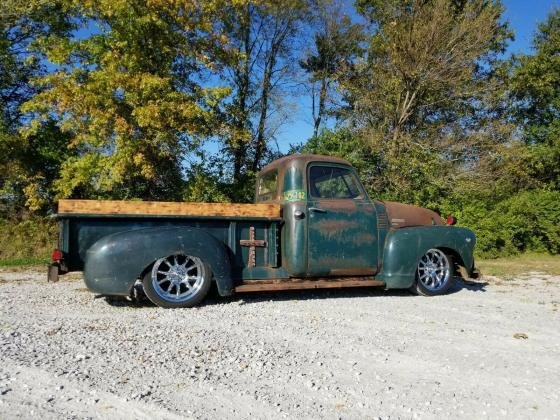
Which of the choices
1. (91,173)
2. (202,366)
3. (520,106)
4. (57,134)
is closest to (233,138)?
(91,173)

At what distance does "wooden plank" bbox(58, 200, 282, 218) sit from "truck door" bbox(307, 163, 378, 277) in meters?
0.60

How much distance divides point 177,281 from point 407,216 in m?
3.48

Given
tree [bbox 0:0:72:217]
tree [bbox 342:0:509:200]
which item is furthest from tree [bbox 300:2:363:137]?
tree [bbox 0:0:72:217]

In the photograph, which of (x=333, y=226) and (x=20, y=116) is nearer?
(x=333, y=226)

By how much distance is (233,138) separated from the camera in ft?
48.5

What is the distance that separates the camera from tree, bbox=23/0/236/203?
12.1 m

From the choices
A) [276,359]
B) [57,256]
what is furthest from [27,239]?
[276,359]

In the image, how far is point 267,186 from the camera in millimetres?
7270

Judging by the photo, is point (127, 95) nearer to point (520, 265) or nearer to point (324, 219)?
point (324, 219)

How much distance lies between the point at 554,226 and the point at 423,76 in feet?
23.9

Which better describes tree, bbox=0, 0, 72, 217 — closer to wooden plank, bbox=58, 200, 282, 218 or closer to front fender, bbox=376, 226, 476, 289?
wooden plank, bbox=58, 200, 282, 218

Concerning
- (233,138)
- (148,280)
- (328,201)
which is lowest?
(148,280)

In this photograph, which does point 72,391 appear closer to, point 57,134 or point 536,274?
point 536,274

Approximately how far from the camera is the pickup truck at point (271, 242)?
5.31m
